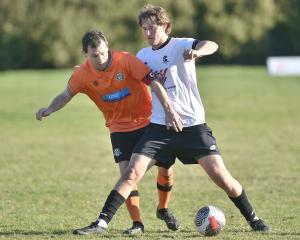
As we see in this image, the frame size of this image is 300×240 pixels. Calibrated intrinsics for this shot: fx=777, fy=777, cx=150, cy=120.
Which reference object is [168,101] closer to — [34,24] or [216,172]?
[216,172]

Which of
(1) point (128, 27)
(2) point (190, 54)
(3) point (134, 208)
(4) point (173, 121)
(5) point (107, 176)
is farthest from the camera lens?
(1) point (128, 27)

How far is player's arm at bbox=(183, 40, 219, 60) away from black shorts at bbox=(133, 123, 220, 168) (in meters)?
0.77

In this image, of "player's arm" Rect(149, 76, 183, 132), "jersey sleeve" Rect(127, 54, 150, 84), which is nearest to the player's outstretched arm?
"jersey sleeve" Rect(127, 54, 150, 84)

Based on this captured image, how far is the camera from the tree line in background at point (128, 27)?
63719mm

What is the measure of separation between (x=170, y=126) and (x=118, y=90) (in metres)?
0.78

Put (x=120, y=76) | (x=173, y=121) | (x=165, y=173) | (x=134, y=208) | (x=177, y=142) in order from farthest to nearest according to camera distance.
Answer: (x=165, y=173), (x=134, y=208), (x=120, y=76), (x=177, y=142), (x=173, y=121)

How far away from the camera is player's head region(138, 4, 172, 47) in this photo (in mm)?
7707

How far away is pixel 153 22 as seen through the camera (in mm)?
7703

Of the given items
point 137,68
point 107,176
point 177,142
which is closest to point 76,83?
point 137,68

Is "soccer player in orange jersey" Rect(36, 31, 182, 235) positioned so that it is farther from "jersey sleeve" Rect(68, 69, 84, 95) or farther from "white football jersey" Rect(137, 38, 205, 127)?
"white football jersey" Rect(137, 38, 205, 127)

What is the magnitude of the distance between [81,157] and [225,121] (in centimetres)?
844

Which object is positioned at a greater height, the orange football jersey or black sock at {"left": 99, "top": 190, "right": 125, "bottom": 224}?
the orange football jersey

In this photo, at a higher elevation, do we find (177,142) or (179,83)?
(179,83)

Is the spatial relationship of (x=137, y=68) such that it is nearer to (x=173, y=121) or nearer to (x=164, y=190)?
(x=173, y=121)
